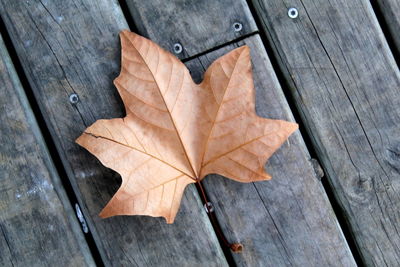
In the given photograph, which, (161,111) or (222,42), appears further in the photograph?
(222,42)

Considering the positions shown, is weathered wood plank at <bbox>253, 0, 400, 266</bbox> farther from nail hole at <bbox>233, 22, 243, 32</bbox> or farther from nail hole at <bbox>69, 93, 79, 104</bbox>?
nail hole at <bbox>69, 93, 79, 104</bbox>

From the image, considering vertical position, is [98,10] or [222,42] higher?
[98,10]

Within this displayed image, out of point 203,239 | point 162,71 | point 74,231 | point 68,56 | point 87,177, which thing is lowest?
point 203,239

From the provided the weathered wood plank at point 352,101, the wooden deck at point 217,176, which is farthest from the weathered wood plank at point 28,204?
the weathered wood plank at point 352,101

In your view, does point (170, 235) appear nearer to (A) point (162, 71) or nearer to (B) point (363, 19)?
(A) point (162, 71)

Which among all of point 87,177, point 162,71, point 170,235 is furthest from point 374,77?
point 87,177

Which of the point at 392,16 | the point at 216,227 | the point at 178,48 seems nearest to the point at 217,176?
the point at 216,227

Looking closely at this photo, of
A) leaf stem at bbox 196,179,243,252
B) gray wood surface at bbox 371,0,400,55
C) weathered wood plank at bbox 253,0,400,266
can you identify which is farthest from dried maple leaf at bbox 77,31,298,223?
gray wood surface at bbox 371,0,400,55
